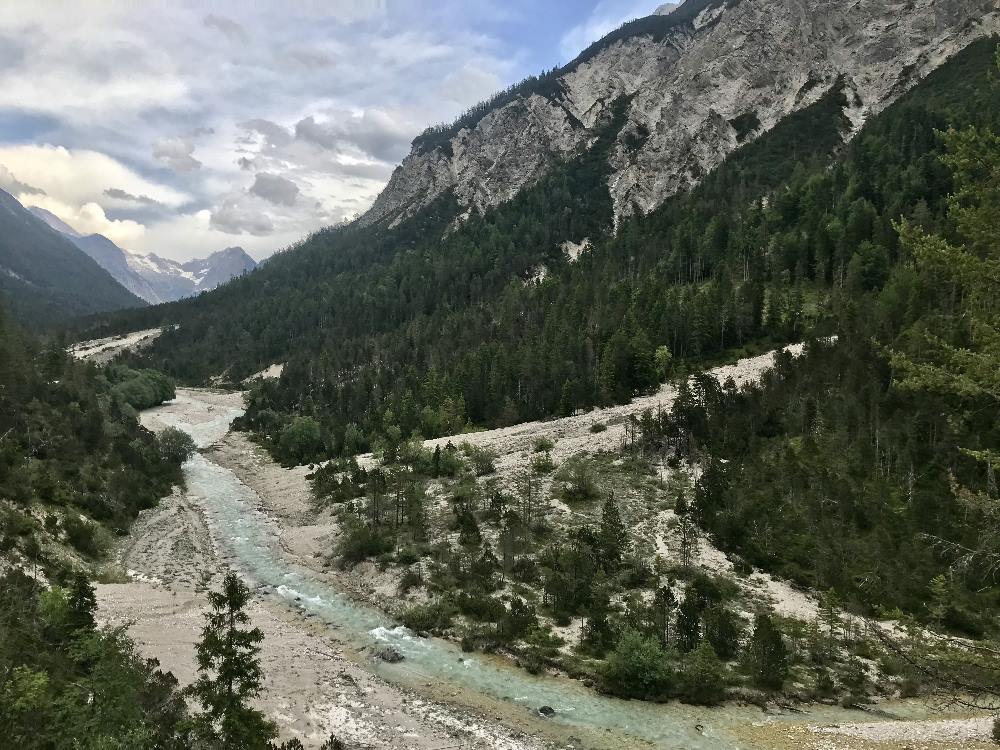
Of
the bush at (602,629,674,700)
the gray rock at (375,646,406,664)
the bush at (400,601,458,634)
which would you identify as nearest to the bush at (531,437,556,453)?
the bush at (400,601,458,634)

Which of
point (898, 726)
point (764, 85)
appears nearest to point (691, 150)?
point (764, 85)

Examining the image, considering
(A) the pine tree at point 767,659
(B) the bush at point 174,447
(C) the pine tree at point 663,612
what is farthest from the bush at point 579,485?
(B) the bush at point 174,447

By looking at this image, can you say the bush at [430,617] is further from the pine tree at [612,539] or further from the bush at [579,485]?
the bush at [579,485]

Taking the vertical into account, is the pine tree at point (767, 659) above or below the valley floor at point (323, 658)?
above

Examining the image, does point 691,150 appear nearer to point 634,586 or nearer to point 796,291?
point 796,291

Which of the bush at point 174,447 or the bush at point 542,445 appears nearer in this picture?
the bush at point 542,445

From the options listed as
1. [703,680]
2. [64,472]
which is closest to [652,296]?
[703,680]

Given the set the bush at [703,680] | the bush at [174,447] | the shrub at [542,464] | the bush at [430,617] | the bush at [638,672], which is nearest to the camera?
the bush at [703,680]
